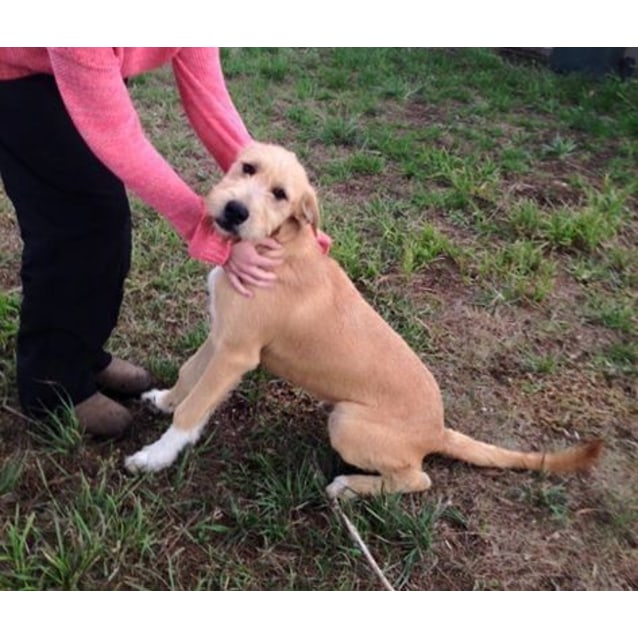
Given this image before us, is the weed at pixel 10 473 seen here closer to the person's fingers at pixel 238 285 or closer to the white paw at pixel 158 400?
the white paw at pixel 158 400

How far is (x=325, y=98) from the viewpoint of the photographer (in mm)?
6621

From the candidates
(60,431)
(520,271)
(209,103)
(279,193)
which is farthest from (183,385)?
(520,271)

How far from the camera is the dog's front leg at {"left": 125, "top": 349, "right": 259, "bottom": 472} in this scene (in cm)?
281

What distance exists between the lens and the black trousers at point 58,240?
2.51 m

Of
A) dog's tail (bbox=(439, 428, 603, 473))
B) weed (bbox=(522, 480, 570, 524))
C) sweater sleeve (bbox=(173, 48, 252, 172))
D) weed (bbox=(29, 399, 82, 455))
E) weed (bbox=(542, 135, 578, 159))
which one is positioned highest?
sweater sleeve (bbox=(173, 48, 252, 172))

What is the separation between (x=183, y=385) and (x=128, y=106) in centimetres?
131

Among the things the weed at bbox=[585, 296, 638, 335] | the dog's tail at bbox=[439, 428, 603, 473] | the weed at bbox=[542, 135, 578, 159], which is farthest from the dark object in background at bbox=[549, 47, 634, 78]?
the dog's tail at bbox=[439, 428, 603, 473]

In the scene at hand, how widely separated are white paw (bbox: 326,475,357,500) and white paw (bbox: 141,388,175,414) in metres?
0.83

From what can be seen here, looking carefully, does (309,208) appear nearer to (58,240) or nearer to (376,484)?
(58,240)

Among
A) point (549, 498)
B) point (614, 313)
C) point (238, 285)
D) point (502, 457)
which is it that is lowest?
point (549, 498)

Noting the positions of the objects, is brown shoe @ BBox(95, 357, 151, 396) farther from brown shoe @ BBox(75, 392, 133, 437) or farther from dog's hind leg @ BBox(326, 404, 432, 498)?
dog's hind leg @ BBox(326, 404, 432, 498)

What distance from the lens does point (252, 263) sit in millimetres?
2664
